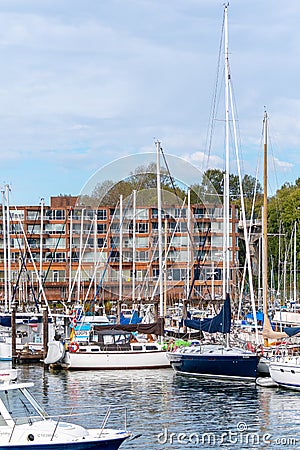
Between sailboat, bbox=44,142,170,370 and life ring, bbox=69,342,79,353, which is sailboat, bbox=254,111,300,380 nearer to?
sailboat, bbox=44,142,170,370

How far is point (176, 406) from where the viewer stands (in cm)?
4341

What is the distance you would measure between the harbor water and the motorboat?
3080 mm

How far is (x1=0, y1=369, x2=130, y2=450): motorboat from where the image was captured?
84.1 feet

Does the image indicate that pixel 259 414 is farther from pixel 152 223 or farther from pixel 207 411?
pixel 152 223

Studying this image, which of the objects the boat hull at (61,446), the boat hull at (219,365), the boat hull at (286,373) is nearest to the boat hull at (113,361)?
the boat hull at (219,365)

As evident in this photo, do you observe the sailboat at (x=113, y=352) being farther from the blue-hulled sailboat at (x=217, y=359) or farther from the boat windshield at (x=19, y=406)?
the boat windshield at (x=19, y=406)

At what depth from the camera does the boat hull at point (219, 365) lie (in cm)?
5103

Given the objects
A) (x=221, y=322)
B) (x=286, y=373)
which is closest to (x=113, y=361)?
(x=221, y=322)

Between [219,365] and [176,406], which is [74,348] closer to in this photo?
[219,365]

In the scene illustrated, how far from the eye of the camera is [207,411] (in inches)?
1647

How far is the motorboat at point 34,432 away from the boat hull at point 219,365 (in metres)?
24.8

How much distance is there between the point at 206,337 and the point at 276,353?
15335 millimetres

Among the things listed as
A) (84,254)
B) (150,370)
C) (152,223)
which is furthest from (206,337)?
(84,254)

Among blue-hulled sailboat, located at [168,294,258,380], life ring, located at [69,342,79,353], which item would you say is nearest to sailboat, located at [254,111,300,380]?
blue-hulled sailboat, located at [168,294,258,380]
